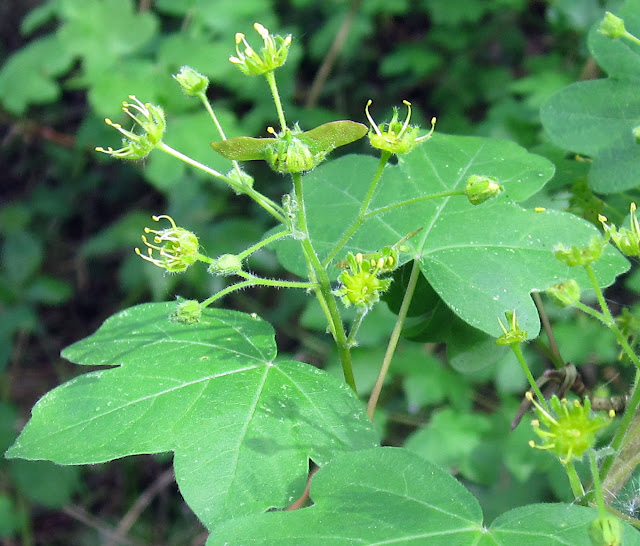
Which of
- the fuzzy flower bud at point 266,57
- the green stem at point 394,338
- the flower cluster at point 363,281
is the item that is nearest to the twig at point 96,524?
the green stem at point 394,338

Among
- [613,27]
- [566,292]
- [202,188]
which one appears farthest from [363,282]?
[202,188]

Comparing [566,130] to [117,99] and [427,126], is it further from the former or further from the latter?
[427,126]

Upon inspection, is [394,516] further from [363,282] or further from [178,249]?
[178,249]

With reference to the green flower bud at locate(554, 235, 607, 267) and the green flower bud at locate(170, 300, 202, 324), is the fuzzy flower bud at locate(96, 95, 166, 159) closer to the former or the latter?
the green flower bud at locate(170, 300, 202, 324)

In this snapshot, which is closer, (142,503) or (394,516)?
(394,516)

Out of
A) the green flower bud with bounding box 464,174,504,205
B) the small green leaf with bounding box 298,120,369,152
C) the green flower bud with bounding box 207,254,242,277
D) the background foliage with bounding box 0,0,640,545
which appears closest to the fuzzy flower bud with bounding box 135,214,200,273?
the green flower bud with bounding box 207,254,242,277

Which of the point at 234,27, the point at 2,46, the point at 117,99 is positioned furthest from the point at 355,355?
the point at 2,46
